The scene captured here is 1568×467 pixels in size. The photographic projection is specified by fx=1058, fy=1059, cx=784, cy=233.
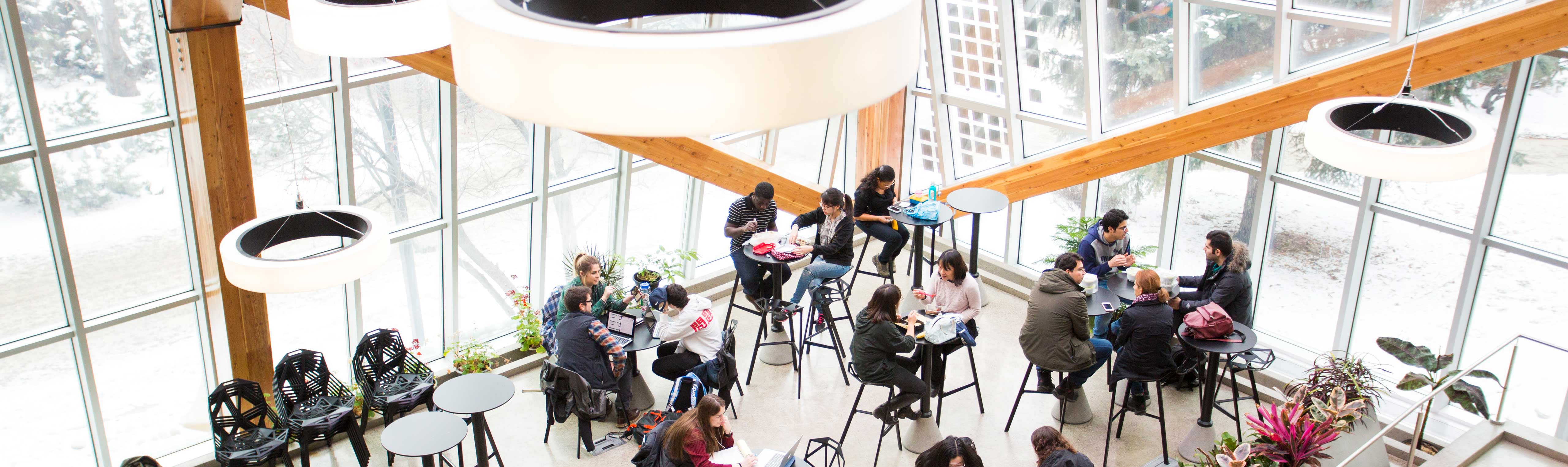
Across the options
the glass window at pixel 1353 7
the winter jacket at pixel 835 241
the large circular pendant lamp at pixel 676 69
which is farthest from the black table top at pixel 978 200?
the large circular pendant lamp at pixel 676 69

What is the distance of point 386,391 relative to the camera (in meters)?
7.32

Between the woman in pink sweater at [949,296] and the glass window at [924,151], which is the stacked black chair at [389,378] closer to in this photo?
the woman in pink sweater at [949,296]

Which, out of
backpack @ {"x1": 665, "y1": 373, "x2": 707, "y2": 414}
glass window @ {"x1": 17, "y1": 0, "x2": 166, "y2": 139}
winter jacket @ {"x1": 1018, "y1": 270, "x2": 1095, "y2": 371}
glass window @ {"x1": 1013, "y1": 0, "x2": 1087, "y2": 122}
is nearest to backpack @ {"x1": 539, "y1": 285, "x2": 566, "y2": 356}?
backpack @ {"x1": 665, "y1": 373, "x2": 707, "y2": 414}

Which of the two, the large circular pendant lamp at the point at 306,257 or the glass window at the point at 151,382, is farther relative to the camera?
the glass window at the point at 151,382

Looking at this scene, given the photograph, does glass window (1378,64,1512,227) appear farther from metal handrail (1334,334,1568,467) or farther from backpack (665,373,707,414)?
backpack (665,373,707,414)

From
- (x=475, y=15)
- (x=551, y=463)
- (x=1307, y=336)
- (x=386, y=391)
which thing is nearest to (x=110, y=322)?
(x=386, y=391)

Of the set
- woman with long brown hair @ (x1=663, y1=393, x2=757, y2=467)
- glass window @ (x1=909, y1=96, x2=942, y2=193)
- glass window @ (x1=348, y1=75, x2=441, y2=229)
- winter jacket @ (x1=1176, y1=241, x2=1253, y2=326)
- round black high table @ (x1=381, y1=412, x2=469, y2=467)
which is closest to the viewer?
woman with long brown hair @ (x1=663, y1=393, x2=757, y2=467)

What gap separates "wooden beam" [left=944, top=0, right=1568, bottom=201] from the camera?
6285mm

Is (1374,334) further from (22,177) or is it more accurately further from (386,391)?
(22,177)

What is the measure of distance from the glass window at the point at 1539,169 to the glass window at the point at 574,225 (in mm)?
6708

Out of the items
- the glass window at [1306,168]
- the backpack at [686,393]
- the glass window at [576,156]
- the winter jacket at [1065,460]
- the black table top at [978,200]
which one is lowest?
the backpack at [686,393]

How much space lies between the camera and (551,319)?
24.5ft

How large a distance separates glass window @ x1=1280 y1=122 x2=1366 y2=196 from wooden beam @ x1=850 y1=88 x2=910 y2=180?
136 inches

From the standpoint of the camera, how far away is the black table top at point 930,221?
8.52m
